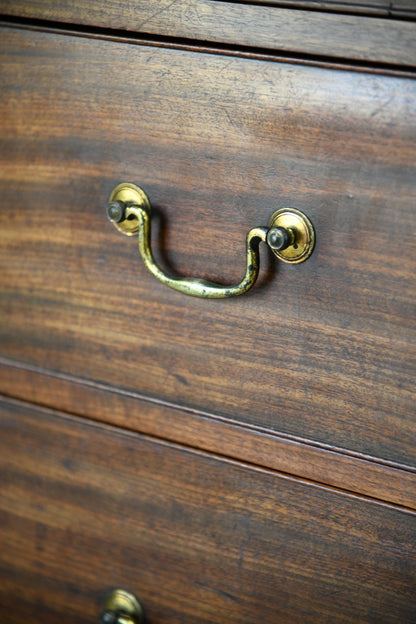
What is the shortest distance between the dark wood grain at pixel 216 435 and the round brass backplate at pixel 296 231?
0.11 m

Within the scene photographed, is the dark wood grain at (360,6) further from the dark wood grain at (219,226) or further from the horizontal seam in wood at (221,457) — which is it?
the horizontal seam in wood at (221,457)

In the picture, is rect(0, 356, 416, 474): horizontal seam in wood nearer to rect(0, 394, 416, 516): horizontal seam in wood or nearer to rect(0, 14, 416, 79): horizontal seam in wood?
rect(0, 394, 416, 516): horizontal seam in wood

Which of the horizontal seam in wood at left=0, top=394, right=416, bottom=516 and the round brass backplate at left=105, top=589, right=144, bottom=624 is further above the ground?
the horizontal seam in wood at left=0, top=394, right=416, bottom=516

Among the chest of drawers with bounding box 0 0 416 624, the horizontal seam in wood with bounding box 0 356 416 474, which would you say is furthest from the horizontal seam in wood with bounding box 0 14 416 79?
the horizontal seam in wood with bounding box 0 356 416 474

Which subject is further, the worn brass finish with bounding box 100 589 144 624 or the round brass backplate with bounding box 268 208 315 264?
the worn brass finish with bounding box 100 589 144 624

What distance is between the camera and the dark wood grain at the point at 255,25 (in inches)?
12.5

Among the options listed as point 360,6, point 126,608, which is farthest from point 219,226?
point 126,608

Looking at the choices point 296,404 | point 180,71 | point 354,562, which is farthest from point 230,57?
point 354,562

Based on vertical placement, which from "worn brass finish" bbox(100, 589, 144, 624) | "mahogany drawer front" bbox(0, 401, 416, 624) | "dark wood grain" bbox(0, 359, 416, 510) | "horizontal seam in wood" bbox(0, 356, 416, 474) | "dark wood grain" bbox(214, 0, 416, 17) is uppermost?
"dark wood grain" bbox(214, 0, 416, 17)

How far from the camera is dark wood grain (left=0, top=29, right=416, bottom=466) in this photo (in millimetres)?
341

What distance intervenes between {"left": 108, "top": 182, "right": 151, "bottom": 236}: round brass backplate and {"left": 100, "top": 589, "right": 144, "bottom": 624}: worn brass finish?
26 cm

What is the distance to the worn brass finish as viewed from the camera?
1.52 feet

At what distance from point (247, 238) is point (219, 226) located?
3cm

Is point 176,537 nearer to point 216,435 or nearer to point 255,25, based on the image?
point 216,435
